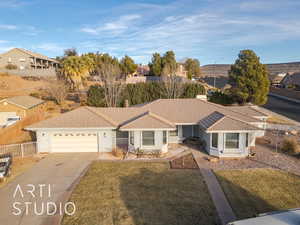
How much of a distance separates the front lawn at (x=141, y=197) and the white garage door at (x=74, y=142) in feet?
13.3

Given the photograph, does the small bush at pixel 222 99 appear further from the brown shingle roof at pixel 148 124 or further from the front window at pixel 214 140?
the brown shingle roof at pixel 148 124

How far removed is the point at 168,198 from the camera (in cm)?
1098

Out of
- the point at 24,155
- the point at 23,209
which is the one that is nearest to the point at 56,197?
the point at 23,209

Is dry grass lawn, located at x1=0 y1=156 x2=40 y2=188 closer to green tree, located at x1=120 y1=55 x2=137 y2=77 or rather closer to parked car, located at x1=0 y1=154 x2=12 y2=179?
parked car, located at x1=0 y1=154 x2=12 y2=179

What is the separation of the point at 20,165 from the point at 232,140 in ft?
54.5

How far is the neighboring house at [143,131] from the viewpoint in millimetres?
17078

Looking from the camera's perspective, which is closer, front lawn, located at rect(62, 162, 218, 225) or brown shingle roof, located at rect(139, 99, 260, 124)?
front lawn, located at rect(62, 162, 218, 225)

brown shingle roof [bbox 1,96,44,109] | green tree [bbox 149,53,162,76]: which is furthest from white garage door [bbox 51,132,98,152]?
green tree [bbox 149,53,162,76]

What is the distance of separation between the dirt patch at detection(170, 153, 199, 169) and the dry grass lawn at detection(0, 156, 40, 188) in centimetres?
1069

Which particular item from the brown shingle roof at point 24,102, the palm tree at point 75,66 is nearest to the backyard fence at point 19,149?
the brown shingle roof at point 24,102

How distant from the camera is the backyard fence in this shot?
58.3 feet

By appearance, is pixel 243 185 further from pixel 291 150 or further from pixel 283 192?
pixel 291 150

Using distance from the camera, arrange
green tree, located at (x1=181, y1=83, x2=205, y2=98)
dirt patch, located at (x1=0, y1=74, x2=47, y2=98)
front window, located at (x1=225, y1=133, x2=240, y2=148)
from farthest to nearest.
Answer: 1. dirt patch, located at (x1=0, y1=74, x2=47, y2=98)
2. green tree, located at (x1=181, y1=83, x2=205, y2=98)
3. front window, located at (x1=225, y1=133, x2=240, y2=148)

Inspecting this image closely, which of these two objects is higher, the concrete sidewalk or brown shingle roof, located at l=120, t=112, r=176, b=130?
brown shingle roof, located at l=120, t=112, r=176, b=130
